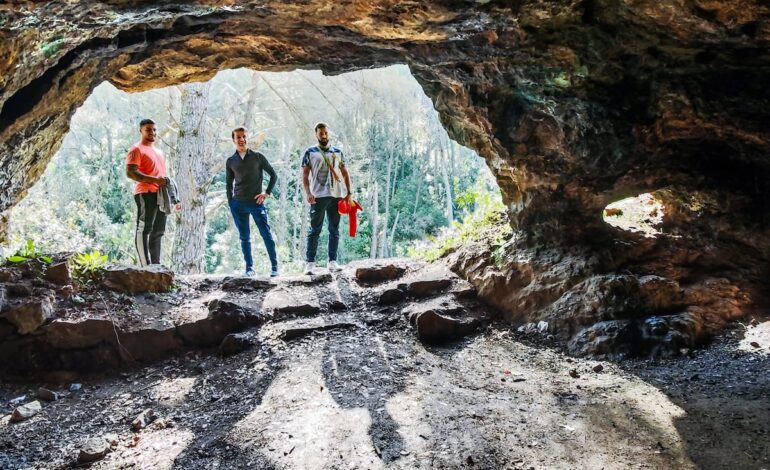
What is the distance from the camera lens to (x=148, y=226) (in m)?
6.05

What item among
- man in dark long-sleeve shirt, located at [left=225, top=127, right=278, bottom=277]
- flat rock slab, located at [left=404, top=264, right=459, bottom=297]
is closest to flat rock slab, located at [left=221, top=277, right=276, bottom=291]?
man in dark long-sleeve shirt, located at [left=225, top=127, right=278, bottom=277]

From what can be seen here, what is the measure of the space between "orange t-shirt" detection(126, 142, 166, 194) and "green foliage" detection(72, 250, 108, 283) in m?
0.99

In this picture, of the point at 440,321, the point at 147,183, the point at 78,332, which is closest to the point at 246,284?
the point at 147,183

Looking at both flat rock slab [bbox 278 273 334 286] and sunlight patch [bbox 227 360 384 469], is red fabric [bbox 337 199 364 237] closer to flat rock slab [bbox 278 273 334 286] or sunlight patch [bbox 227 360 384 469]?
flat rock slab [bbox 278 273 334 286]

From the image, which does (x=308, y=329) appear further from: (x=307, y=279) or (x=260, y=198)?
(x=260, y=198)

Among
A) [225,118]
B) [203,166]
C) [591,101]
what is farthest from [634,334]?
[225,118]

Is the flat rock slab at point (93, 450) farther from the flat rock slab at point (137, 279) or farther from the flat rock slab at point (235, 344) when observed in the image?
the flat rock slab at point (137, 279)

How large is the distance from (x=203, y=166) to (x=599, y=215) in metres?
8.34

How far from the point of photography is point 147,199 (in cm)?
594

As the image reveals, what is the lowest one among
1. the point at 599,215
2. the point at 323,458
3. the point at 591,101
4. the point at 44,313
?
the point at 323,458

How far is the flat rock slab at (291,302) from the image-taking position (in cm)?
548

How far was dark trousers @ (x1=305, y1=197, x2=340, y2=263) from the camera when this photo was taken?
6625 mm

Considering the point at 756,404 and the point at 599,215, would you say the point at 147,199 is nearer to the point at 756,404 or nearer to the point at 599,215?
the point at 599,215

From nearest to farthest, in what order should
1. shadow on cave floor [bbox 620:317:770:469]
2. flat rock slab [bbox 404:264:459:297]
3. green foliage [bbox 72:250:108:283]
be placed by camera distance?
shadow on cave floor [bbox 620:317:770:469]
green foliage [bbox 72:250:108:283]
flat rock slab [bbox 404:264:459:297]
